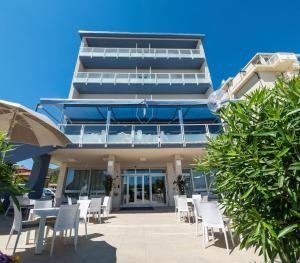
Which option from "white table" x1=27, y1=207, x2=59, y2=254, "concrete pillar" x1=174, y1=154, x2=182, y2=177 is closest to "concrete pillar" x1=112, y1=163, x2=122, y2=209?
"concrete pillar" x1=174, y1=154, x2=182, y2=177

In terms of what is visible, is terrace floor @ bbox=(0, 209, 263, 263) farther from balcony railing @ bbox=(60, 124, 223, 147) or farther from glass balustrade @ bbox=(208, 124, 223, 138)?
glass balustrade @ bbox=(208, 124, 223, 138)

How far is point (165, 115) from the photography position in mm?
14719

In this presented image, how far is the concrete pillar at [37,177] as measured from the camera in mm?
10219

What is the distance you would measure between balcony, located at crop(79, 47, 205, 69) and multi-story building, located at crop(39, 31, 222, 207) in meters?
0.09

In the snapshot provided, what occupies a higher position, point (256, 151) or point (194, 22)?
point (194, 22)

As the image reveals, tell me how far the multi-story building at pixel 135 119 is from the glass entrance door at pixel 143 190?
7 cm

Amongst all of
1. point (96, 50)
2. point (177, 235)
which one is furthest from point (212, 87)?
point (177, 235)

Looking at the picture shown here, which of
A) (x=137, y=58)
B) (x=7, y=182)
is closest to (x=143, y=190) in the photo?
(x=7, y=182)

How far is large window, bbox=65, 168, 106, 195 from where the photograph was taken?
13.6 metres

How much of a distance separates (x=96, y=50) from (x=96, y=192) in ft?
44.4

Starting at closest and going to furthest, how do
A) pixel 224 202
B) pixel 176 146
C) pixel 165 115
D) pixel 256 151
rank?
pixel 256 151
pixel 224 202
pixel 176 146
pixel 165 115

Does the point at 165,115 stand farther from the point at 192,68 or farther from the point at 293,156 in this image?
the point at 293,156

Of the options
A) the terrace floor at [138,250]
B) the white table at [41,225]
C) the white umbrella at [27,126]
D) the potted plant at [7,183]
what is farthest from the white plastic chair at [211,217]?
the white umbrella at [27,126]

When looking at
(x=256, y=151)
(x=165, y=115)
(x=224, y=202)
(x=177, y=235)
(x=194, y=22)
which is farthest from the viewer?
(x=194, y=22)
